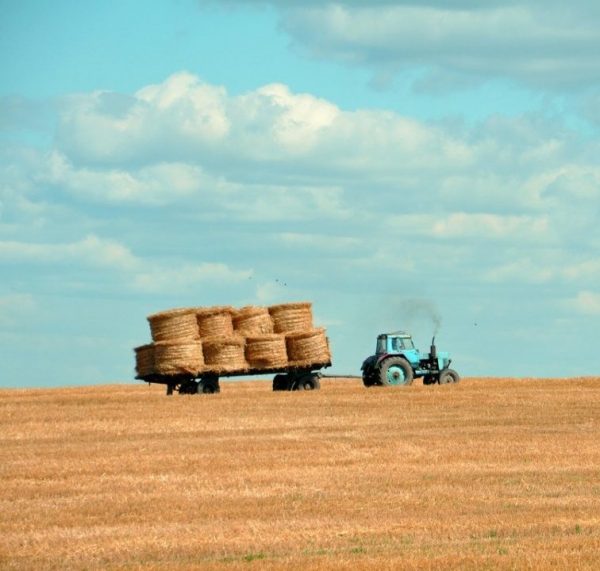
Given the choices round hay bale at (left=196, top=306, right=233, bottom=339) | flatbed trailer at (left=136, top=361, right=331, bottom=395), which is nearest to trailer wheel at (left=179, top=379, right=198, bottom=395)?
flatbed trailer at (left=136, top=361, right=331, bottom=395)

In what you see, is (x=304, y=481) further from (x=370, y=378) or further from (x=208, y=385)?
(x=370, y=378)

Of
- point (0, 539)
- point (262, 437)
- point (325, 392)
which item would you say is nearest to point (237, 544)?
point (0, 539)

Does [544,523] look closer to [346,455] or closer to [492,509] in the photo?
[492,509]

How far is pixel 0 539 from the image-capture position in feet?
49.1

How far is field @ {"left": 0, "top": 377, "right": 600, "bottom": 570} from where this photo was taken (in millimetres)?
13914

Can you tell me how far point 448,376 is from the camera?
129ft

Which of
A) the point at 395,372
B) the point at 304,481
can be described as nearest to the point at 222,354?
the point at 395,372

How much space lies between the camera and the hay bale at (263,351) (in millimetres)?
36594

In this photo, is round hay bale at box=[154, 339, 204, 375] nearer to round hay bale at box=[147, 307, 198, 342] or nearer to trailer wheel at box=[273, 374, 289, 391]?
round hay bale at box=[147, 307, 198, 342]

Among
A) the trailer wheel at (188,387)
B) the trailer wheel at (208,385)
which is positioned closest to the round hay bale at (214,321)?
the trailer wheel at (208,385)

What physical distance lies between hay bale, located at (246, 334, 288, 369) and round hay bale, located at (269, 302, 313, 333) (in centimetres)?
67

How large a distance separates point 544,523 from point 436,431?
11.3m

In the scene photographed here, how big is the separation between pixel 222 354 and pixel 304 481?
16.3 metres

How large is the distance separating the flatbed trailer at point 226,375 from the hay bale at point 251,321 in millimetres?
1085
